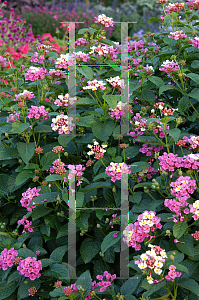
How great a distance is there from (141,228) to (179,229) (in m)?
0.16

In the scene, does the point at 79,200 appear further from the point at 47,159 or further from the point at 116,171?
the point at 47,159

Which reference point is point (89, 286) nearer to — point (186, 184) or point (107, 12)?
point (186, 184)

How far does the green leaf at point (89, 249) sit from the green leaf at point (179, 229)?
17.0 inches

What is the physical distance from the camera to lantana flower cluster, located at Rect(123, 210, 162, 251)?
3.90 feet

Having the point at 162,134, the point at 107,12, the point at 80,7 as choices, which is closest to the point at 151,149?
the point at 162,134

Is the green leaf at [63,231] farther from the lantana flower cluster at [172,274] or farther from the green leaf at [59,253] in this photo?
the lantana flower cluster at [172,274]

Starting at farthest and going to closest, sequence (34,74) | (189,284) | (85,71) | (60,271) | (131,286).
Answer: (34,74) < (85,71) < (60,271) < (131,286) < (189,284)

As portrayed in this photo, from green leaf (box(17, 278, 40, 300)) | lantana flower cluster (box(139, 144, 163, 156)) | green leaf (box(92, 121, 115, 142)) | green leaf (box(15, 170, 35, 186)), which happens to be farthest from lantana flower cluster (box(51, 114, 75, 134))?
green leaf (box(17, 278, 40, 300))

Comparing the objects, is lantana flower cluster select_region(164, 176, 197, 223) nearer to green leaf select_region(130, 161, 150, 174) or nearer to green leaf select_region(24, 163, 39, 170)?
green leaf select_region(130, 161, 150, 174)

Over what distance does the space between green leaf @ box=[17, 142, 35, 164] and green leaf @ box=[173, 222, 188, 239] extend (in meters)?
0.78

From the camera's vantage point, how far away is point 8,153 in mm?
1685

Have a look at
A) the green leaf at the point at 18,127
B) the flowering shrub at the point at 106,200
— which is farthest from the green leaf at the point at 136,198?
the green leaf at the point at 18,127

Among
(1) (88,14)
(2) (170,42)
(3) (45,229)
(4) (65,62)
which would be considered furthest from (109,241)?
(1) (88,14)

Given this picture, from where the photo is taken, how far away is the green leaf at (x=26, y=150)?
1586 mm
